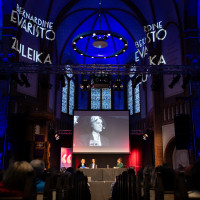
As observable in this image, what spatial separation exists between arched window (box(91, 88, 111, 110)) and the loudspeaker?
11.4 metres

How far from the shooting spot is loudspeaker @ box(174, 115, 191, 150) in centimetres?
1260

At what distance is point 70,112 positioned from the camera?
22359 millimetres

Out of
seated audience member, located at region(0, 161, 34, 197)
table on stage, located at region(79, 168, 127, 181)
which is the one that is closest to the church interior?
table on stage, located at region(79, 168, 127, 181)

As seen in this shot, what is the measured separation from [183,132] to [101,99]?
12.1 meters

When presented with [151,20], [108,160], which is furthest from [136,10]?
[108,160]

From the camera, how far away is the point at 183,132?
1272 centimetres

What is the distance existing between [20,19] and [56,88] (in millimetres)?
6319

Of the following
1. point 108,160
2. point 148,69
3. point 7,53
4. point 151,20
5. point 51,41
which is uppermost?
point 151,20

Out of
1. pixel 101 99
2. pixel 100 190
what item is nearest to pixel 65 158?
pixel 101 99

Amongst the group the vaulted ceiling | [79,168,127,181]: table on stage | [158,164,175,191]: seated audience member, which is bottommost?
[79,168,127,181]: table on stage

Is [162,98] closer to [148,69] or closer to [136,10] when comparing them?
[148,69]

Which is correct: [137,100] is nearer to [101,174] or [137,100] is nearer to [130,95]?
[130,95]

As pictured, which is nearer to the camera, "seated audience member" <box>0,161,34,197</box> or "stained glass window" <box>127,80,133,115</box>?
"seated audience member" <box>0,161,34,197</box>

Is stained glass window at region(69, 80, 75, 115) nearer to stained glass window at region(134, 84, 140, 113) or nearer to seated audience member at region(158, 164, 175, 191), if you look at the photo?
stained glass window at region(134, 84, 140, 113)
